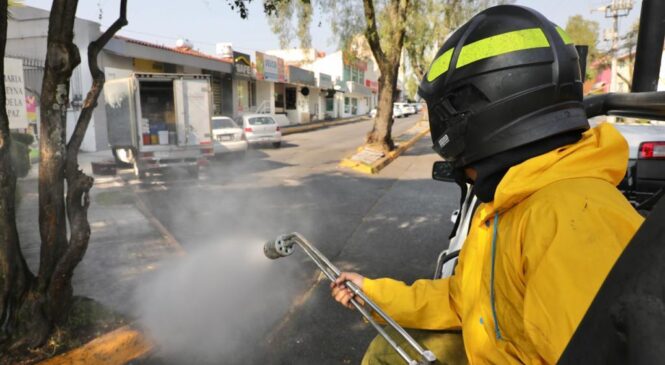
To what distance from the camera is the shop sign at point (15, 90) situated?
823cm

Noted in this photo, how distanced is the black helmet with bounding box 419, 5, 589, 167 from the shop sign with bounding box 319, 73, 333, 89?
1577 inches

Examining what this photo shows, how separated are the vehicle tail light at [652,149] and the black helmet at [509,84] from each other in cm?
377

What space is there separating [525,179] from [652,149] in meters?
4.19

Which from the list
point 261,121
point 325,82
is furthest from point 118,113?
point 325,82

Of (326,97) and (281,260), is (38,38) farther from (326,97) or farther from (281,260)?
(326,97)

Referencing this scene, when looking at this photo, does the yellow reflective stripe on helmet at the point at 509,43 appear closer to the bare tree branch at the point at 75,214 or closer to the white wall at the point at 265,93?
the bare tree branch at the point at 75,214

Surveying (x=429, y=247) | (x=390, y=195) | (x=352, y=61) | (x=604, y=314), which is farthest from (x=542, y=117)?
(x=352, y=61)

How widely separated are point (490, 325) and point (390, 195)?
860 cm

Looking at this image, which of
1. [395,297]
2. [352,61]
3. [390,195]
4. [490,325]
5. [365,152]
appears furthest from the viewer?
[352,61]

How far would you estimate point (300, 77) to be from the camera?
120 ft

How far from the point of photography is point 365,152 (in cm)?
1533

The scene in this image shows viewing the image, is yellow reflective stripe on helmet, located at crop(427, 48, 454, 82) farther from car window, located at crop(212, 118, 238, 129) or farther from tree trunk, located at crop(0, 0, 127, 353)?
car window, located at crop(212, 118, 238, 129)

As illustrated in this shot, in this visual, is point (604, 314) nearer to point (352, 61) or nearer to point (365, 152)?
point (365, 152)

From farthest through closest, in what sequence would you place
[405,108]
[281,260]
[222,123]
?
[405,108]
[222,123]
[281,260]
